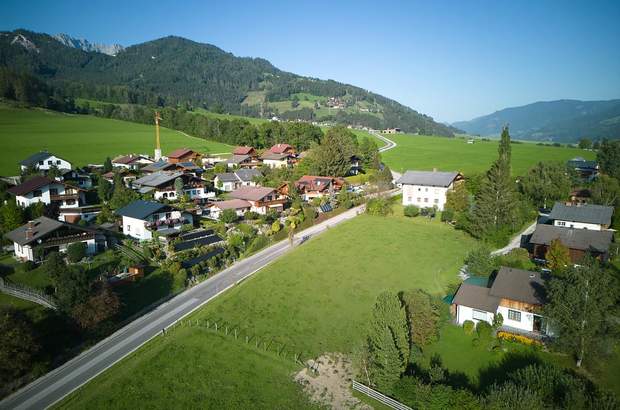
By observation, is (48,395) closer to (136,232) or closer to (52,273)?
(52,273)

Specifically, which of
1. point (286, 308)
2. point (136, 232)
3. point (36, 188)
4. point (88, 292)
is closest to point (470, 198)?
point (286, 308)

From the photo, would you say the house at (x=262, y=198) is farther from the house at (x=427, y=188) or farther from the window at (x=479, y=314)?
the window at (x=479, y=314)

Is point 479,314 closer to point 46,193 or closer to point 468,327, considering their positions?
point 468,327

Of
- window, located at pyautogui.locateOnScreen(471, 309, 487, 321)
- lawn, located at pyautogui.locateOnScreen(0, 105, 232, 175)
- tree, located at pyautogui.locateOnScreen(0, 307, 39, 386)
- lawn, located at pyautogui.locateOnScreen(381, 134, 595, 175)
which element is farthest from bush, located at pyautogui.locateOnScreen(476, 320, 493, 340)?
lawn, located at pyautogui.locateOnScreen(0, 105, 232, 175)

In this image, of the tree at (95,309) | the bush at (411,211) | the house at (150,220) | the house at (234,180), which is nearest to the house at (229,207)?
the house at (150,220)

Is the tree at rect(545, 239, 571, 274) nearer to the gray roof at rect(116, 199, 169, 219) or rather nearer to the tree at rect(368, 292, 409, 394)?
the tree at rect(368, 292, 409, 394)
